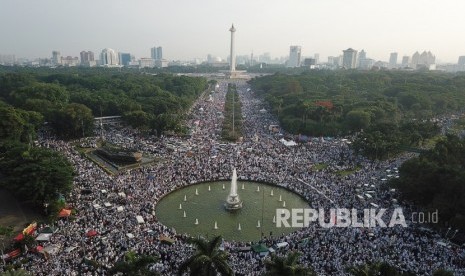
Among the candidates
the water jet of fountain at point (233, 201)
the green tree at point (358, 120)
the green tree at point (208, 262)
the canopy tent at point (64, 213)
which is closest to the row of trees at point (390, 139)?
the green tree at point (358, 120)

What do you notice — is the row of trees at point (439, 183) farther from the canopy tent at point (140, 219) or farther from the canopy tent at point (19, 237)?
the canopy tent at point (19, 237)

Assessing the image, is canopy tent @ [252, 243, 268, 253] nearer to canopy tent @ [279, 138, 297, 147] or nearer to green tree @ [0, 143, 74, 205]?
green tree @ [0, 143, 74, 205]

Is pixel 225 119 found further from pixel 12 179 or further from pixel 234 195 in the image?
pixel 12 179

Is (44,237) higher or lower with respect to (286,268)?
lower

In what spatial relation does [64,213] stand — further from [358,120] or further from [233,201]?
[358,120]

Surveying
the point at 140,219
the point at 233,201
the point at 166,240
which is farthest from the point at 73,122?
the point at 166,240
